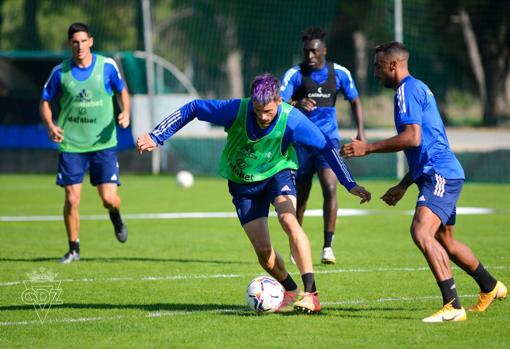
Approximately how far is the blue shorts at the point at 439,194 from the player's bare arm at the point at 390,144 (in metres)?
0.43

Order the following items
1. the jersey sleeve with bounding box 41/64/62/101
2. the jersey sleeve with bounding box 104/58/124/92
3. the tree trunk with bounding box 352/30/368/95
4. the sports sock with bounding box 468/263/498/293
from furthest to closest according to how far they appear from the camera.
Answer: the tree trunk with bounding box 352/30/368/95 < the jersey sleeve with bounding box 104/58/124/92 < the jersey sleeve with bounding box 41/64/62/101 < the sports sock with bounding box 468/263/498/293

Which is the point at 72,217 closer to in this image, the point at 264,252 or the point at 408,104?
the point at 264,252

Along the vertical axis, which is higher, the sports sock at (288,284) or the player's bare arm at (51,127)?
the player's bare arm at (51,127)

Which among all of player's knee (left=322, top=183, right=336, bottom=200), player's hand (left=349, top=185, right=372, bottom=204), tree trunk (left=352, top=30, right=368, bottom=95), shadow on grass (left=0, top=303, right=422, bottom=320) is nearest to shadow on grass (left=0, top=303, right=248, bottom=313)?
shadow on grass (left=0, top=303, right=422, bottom=320)

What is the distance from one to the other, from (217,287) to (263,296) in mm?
1665

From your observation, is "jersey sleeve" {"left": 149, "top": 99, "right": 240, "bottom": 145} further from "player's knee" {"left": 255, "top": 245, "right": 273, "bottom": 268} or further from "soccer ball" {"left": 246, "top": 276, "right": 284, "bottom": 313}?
"soccer ball" {"left": 246, "top": 276, "right": 284, "bottom": 313}

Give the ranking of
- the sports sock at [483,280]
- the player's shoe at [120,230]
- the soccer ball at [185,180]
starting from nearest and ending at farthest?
the sports sock at [483,280]
the player's shoe at [120,230]
the soccer ball at [185,180]

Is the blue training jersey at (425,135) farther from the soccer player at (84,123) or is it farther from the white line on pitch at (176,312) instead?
the soccer player at (84,123)

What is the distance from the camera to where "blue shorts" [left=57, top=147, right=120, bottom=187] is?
1195cm

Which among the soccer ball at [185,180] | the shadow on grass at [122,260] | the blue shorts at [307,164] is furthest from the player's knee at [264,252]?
the soccer ball at [185,180]

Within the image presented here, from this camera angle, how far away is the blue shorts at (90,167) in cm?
1195

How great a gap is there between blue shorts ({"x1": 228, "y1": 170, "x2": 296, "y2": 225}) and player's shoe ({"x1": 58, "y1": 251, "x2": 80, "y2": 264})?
155 inches

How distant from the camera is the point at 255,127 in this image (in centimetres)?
813

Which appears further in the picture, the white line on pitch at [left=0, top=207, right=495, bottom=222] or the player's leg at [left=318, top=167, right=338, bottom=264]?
the white line on pitch at [left=0, top=207, right=495, bottom=222]
